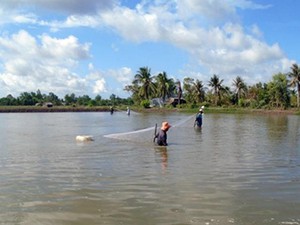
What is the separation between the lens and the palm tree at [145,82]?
271 ft

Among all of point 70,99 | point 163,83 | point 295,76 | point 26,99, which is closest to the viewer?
point 295,76

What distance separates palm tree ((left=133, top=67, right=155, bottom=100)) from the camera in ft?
271

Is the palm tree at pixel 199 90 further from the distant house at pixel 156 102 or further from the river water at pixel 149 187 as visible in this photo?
the river water at pixel 149 187

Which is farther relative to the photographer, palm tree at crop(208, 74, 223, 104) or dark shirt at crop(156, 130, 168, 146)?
palm tree at crop(208, 74, 223, 104)

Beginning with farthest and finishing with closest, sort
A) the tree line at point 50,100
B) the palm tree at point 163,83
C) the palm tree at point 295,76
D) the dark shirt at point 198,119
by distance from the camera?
the tree line at point 50,100
the palm tree at point 163,83
the palm tree at point 295,76
the dark shirt at point 198,119

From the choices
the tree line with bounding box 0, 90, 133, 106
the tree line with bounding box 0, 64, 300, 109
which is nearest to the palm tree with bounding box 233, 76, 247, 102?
the tree line with bounding box 0, 64, 300, 109

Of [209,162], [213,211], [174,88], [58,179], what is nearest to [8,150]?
[58,179]

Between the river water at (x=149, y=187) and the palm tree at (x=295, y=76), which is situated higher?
the palm tree at (x=295, y=76)

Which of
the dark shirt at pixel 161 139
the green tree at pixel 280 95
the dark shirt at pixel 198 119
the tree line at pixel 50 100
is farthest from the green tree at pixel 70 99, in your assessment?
the dark shirt at pixel 161 139

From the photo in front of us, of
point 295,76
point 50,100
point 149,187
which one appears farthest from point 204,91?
point 149,187

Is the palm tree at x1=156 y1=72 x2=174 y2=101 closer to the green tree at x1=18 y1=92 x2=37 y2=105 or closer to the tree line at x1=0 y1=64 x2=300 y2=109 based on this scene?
the tree line at x1=0 y1=64 x2=300 y2=109

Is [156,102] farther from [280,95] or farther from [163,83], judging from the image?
[280,95]

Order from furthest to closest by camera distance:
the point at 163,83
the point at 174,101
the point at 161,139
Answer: the point at 174,101 < the point at 163,83 < the point at 161,139

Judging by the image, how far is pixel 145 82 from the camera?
274ft
